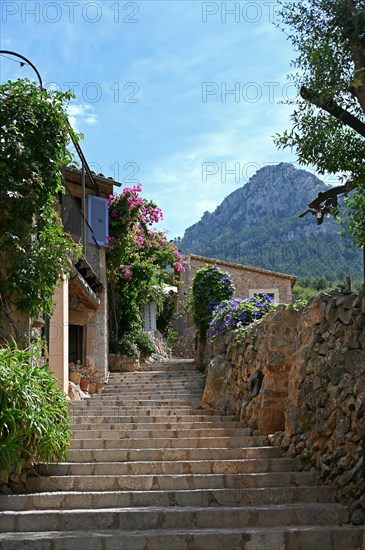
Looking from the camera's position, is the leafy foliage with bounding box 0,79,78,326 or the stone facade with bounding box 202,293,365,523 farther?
the leafy foliage with bounding box 0,79,78,326

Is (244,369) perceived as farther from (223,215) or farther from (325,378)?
(223,215)

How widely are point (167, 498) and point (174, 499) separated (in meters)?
0.07

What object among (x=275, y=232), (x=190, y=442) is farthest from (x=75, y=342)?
(x=275, y=232)

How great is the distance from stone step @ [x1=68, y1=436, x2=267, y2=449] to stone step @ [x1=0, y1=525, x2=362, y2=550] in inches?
94.5

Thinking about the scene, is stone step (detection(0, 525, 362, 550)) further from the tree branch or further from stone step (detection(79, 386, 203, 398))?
stone step (detection(79, 386, 203, 398))

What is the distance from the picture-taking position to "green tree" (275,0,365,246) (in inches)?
221

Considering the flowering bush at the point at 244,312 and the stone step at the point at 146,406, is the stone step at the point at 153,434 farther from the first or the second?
the flowering bush at the point at 244,312

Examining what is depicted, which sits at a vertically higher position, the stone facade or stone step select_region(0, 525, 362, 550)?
the stone facade

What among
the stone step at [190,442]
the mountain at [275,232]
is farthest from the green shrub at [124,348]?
the mountain at [275,232]

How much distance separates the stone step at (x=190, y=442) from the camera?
7871 mm

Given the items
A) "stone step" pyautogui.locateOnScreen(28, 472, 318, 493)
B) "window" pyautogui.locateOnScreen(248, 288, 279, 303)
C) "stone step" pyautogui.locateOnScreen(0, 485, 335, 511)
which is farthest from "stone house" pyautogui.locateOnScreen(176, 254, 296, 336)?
"stone step" pyautogui.locateOnScreen(0, 485, 335, 511)

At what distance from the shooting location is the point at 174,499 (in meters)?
6.21

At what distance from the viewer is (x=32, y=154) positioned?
7875mm

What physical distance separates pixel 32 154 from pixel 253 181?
92.1 meters
